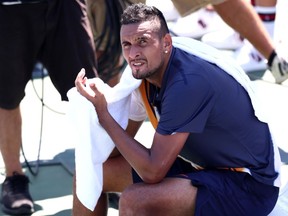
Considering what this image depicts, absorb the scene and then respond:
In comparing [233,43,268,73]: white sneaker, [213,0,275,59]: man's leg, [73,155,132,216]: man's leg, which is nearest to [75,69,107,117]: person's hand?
[73,155,132,216]: man's leg

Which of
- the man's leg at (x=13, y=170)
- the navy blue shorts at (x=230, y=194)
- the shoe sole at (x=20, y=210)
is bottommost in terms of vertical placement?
the shoe sole at (x=20, y=210)

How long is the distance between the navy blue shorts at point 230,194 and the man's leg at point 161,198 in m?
0.03

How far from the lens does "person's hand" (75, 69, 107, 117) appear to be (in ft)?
10.2

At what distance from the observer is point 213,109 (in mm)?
3057

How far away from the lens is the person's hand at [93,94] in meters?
3.11

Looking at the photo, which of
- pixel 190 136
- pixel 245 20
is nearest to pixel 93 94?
pixel 190 136

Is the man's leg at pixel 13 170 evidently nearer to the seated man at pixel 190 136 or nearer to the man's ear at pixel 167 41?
the seated man at pixel 190 136

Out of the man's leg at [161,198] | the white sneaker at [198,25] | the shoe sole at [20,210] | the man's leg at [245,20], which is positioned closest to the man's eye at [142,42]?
the man's leg at [161,198]

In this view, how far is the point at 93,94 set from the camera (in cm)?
312

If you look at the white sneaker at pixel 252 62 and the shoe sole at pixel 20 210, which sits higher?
the shoe sole at pixel 20 210

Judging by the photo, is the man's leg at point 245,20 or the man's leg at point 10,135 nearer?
the man's leg at point 10,135

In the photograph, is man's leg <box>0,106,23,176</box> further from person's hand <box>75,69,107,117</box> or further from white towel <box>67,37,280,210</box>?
person's hand <box>75,69,107,117</box>

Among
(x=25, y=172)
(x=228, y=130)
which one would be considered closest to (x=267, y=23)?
(x=25, y=172)

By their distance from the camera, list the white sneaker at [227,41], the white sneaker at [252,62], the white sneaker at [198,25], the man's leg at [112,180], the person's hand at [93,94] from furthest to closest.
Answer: the white sneaker at [198,25]
the white sneaker at [227,41]
the white sneaker at [252,62]
the man's leg at [112,180]
the person's hand at [93,94]
